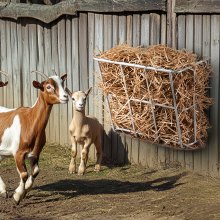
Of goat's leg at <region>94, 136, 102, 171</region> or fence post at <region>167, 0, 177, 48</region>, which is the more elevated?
fence post at <region>167, 0, 177, 48</region>

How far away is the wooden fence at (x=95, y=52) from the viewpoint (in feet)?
29.2

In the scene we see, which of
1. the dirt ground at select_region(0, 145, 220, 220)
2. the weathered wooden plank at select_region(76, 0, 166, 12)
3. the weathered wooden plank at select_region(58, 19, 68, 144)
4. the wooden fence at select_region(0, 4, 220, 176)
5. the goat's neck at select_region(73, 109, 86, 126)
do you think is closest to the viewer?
the dirt ground at select_region(0, 145, 220, 220)

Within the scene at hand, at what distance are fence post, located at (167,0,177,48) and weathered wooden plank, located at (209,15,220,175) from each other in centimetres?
62

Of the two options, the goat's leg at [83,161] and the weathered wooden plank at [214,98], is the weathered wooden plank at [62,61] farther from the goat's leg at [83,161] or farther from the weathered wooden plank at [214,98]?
the weathered wooden plank at [214,98]

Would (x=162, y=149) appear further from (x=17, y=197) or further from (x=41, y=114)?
(x=17, y=197)

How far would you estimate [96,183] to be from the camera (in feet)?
30.3

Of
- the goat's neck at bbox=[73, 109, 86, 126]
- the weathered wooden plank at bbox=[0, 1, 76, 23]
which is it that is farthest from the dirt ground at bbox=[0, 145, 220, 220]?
the weathered wooden plank at bbox=[0, 1, 76, 23]

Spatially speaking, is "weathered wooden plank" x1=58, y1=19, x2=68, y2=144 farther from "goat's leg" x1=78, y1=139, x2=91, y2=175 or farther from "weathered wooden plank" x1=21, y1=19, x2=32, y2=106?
"goat's leg" x1=78, y1=139, x2=91, y2=175

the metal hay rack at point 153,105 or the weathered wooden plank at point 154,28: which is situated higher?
the weathered wooden plank at point 154,28

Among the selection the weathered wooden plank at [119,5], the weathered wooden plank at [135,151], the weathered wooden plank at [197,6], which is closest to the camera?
the weathered wooden plank at [197,6]

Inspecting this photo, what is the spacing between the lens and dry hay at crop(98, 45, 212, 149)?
8102 millimetres

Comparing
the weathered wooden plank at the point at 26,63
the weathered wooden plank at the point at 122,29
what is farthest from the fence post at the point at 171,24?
the weathered wooden plank at the point at 26,63

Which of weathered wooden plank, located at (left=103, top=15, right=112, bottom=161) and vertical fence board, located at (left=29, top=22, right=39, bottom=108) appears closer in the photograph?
weathered wooden plank, located at (left=103, top=15, right=112, bottom=161)

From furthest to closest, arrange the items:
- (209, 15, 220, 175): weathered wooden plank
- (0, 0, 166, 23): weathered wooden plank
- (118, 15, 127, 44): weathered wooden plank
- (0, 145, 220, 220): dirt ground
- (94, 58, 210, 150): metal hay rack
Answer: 1. (118, 15, 127, 44): weathered wooden plank
2. (0, 0, 166, 23): weathered wooden plank
3. (209, 15, 220, 175): weathered wooden plank
4. (94, 58, 210, 150): metal hay rack
5. (0, 145, 220, 220): dirt ground
